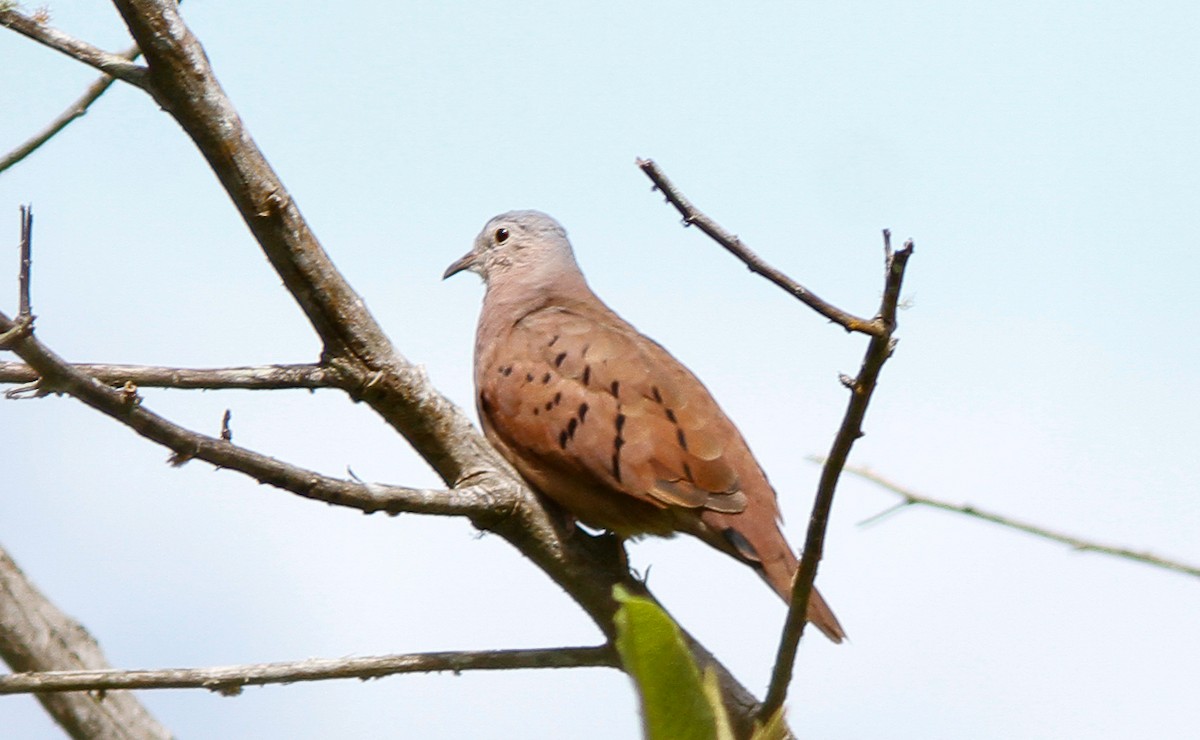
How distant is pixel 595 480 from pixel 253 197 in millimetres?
1633

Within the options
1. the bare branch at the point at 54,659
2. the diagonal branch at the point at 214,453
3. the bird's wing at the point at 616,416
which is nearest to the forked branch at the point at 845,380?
the diagonal branch at the point at 214,453

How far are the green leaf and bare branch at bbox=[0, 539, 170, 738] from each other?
4.26 m

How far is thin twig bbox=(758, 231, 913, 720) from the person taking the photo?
7.34 ft

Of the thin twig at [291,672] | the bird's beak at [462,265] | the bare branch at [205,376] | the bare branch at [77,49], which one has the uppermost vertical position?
the bird's beak at [462,265]

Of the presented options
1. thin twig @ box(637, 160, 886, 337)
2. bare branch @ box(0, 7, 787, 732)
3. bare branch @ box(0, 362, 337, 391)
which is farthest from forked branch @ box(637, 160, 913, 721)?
bare branch @ box(0, 362, 337, 391)

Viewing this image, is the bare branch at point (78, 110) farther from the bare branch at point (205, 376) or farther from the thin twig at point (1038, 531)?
the thin twig at point (1038, 531)

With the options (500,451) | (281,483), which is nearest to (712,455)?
(500,451)

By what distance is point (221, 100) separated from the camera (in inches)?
130

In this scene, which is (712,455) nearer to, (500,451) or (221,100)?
(500,451)

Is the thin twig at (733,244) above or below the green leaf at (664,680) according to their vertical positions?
above

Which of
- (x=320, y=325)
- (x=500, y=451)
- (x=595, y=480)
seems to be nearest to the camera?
(x=320, y=325)

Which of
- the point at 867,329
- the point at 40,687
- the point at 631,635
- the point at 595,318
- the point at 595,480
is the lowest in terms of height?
the point at 631,635

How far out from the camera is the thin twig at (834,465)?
7.34ft

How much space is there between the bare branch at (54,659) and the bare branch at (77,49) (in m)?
2.43
